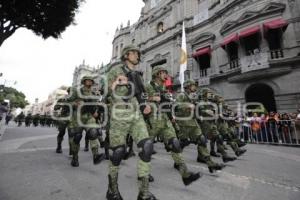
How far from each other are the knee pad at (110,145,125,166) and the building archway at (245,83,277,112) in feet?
44.9

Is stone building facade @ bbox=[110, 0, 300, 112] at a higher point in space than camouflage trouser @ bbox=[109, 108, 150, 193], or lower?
higher

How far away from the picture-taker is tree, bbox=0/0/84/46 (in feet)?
32.9

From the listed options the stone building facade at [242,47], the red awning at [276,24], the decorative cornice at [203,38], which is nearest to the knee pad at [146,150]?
the stone building facade at [242,47]

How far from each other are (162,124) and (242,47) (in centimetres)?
1362

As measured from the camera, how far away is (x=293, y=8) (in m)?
12.4

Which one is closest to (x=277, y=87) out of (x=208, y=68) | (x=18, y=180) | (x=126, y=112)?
(x=208, y=68)

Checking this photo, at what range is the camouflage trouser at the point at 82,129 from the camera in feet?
12.2

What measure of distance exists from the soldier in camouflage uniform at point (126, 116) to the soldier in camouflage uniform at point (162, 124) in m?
0.58

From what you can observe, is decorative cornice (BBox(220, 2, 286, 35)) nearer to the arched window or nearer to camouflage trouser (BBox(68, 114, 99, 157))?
the arched window

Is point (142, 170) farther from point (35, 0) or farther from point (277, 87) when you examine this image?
point (277, 87)

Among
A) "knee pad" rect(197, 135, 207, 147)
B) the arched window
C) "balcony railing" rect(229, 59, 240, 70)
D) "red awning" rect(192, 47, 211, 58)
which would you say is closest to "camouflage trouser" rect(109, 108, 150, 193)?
"knee pad" rect(197, 135, 207, 147)

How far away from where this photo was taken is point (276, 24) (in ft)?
40.2

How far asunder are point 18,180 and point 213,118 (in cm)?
396

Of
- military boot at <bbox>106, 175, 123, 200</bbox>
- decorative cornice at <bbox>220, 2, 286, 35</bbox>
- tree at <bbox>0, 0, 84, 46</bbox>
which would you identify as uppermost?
decorative cornice at <bbox>220, 2, 286, 35</bbox>
